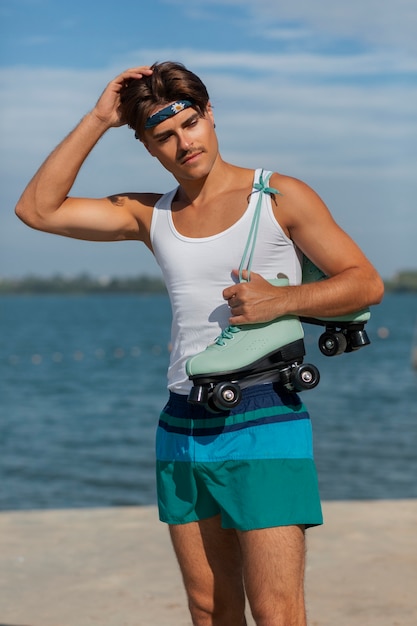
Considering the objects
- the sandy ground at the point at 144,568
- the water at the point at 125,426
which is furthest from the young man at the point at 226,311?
the water at the point at 125,426

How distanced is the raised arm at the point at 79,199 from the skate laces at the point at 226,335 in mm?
446

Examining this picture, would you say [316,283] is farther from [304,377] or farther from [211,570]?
[211,570]

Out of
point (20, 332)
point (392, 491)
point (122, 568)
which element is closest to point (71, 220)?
point (122, 568)

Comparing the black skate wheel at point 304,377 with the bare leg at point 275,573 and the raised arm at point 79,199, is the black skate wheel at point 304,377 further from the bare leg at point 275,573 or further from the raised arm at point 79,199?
the raised arm at point 79,199

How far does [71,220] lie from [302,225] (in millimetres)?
648

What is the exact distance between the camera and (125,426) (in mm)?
19500

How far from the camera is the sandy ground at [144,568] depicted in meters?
4.21

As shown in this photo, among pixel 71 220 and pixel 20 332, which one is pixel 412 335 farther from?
pixel 71 220

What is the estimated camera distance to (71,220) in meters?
2.79

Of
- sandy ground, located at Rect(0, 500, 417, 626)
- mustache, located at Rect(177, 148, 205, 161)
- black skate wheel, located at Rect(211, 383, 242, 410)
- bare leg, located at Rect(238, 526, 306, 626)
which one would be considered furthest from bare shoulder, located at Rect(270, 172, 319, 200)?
sandy ground, located at Rect(0, 500, 417, 626)

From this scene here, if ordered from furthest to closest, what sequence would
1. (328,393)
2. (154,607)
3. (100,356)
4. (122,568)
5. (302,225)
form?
(100,356)
(328,393)
(122,568)
(154,607)
(302,225)

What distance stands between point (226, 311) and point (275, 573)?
2.06ft

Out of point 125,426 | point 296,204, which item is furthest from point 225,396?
point 125,426

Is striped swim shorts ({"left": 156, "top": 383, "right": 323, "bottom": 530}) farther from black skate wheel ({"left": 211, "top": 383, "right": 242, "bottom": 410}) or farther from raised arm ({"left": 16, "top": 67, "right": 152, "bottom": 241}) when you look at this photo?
raised arm ({"left": 16, "top": 67, "right": 152, "bottom": 241})
